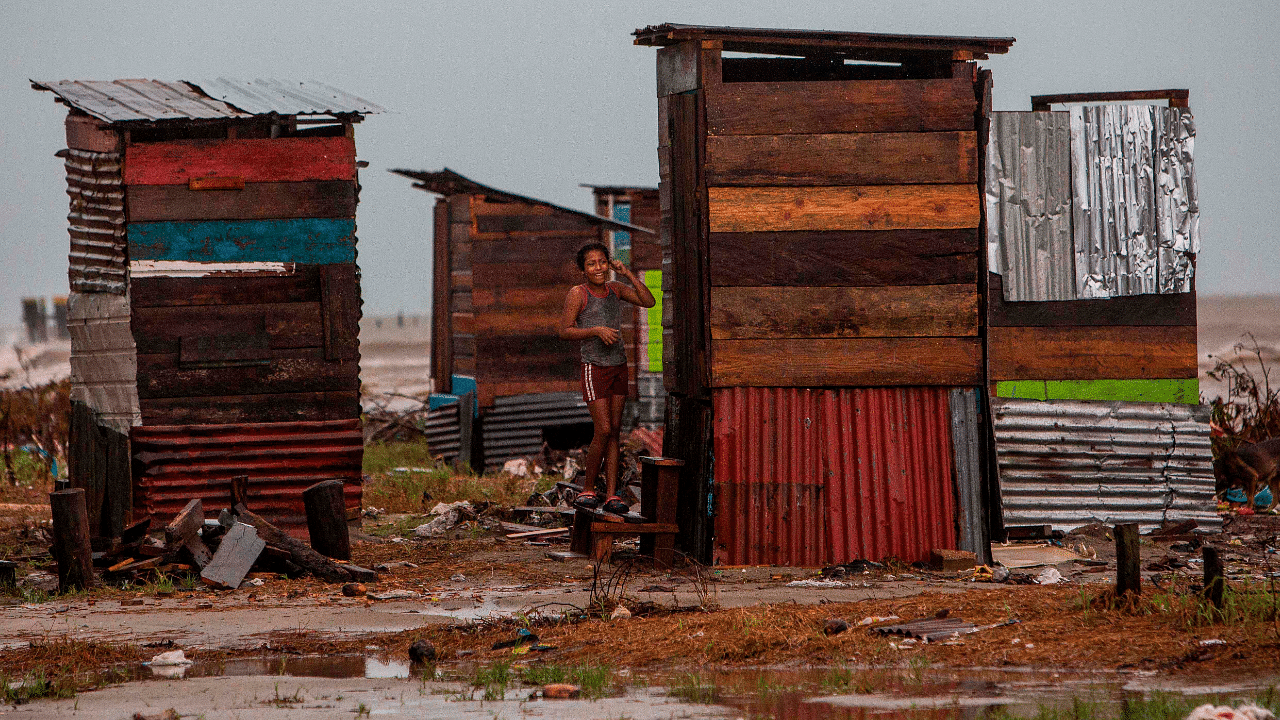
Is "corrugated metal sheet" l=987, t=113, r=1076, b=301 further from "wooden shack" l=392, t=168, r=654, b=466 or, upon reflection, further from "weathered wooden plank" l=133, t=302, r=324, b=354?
"wooden shack" l=392, t=168, r=654, b=466

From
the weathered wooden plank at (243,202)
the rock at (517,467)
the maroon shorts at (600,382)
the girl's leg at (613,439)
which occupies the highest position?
the weathered wooden plank at (243,202)

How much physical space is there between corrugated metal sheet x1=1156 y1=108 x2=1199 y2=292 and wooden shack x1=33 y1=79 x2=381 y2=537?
20.8 ft

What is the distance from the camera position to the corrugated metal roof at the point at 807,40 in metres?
8.81

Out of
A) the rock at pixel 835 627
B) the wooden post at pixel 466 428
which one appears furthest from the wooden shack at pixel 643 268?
the rock at pixel 835 627

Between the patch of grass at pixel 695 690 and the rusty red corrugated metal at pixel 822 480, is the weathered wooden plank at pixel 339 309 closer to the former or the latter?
the rusty red corrugated metal at pixel 822 480

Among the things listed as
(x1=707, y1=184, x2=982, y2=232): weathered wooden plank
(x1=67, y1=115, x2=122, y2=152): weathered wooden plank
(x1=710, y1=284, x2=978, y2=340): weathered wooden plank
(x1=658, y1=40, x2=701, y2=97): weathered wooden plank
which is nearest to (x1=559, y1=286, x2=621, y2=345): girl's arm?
(x1=710, y1=284, x2=978, y2=340): weathered wooden plank

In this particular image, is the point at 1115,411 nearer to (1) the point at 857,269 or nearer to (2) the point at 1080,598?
(1) the point at 857,269

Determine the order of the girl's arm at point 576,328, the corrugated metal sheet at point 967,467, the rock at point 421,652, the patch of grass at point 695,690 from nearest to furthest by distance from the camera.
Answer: the patch of grass at point 695,690
the rock at point 421,652
the corrugated metal sheet at point 967,467
the girl's arm at point 576,328

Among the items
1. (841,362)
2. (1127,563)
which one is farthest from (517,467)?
(1127,563)

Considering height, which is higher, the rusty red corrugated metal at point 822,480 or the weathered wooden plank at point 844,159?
the weathered wooden plank at point 844,159

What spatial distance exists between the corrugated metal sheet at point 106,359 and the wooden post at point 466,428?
750 cm

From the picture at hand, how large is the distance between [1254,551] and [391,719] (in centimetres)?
709

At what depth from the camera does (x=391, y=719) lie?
491 cm

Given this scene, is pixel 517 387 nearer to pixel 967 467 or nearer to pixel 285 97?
pixel 285 97
